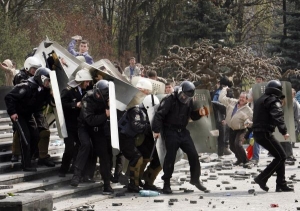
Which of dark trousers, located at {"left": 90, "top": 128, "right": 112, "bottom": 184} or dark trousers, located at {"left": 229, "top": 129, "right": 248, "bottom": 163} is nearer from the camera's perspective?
dark trousers, located at {"left": 90, "top": 128, "right": 112, "bottom": 184}

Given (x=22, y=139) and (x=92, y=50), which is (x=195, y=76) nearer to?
(x=92, y=50)

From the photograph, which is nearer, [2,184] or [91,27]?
A: [2,184]

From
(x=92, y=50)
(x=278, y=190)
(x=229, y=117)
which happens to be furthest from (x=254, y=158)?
(x=92, y=50)

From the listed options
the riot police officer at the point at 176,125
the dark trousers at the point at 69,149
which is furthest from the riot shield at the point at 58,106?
the riot police officer at the point at 176,125

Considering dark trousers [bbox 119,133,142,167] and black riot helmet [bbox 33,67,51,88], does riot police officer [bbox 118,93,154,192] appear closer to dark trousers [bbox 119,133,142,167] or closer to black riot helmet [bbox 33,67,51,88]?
dark trousers [bbox 119,133,142,167]

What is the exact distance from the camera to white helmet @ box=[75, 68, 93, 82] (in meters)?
15.7

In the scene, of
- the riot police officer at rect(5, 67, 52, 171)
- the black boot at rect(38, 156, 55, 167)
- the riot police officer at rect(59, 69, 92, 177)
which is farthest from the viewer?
the black boot at rect(38, 156, 55, 167)

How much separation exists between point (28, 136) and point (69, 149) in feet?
2.49

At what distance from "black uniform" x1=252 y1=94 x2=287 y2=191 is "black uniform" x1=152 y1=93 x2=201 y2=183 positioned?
108cm

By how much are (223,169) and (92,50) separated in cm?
2215

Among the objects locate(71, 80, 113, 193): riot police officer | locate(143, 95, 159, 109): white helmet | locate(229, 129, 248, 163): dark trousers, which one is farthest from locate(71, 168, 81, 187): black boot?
locate(229, 129, 248, 163): dark trousers

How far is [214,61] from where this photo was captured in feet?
99.5

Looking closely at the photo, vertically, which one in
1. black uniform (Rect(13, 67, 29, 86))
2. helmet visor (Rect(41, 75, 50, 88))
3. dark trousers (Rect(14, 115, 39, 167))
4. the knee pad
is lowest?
the knee pad

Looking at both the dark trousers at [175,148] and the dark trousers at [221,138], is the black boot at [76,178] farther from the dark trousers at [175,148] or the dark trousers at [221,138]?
the dark trousers at [221,138]
